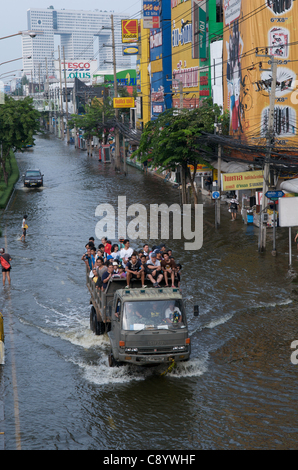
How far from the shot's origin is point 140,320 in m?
12.8

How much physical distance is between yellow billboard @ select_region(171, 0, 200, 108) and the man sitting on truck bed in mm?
32947

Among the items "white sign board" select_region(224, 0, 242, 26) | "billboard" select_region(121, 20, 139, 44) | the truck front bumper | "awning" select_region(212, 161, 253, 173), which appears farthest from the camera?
"billboard" select_region(121, 20, 139, 44)

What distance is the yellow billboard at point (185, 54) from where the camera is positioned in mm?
47906

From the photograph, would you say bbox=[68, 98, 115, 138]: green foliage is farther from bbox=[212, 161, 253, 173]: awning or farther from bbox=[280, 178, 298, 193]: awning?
bbox=[280, 178, 298, 193]: awning

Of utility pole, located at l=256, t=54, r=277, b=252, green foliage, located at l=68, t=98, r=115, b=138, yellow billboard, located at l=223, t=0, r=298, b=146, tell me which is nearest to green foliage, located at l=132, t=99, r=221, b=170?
yellow billboard, located at l=223, t=0, r=298, b=146

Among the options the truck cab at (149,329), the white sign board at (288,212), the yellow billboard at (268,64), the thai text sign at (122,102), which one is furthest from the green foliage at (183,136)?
the truck cab at (149,329)

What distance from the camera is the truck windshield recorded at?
41.8 feet

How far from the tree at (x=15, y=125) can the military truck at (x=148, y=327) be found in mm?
36826

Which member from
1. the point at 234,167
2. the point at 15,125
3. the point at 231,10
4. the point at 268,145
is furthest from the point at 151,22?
the point at 268,145

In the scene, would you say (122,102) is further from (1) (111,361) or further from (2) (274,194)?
(1) (111,361)

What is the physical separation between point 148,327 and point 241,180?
15.0 meters

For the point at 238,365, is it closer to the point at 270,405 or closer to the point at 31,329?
the point at 270,405
